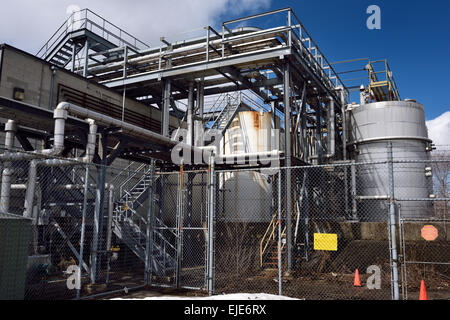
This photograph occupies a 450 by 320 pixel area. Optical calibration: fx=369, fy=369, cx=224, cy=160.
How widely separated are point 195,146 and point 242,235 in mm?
4735

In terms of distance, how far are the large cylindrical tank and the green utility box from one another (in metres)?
14.0

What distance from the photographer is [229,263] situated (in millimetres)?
13672

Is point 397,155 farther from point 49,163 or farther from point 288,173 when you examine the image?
point 49,163

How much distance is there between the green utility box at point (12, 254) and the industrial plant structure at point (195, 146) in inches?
144

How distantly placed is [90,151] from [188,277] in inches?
215

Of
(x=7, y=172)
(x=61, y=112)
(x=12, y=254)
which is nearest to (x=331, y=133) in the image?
(x=61, y=112)

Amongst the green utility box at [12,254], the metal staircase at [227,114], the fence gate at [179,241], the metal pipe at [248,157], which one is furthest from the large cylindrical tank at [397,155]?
the green utility box at [12,254]

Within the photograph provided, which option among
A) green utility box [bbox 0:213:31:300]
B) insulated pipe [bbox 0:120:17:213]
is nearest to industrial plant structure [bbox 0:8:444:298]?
insulated pipe [bbox 0:120:17:213]

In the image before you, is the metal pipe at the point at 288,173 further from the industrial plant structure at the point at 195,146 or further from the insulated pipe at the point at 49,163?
the insulated pipe at the point at 49,163

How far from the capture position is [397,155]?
56.5 feet
